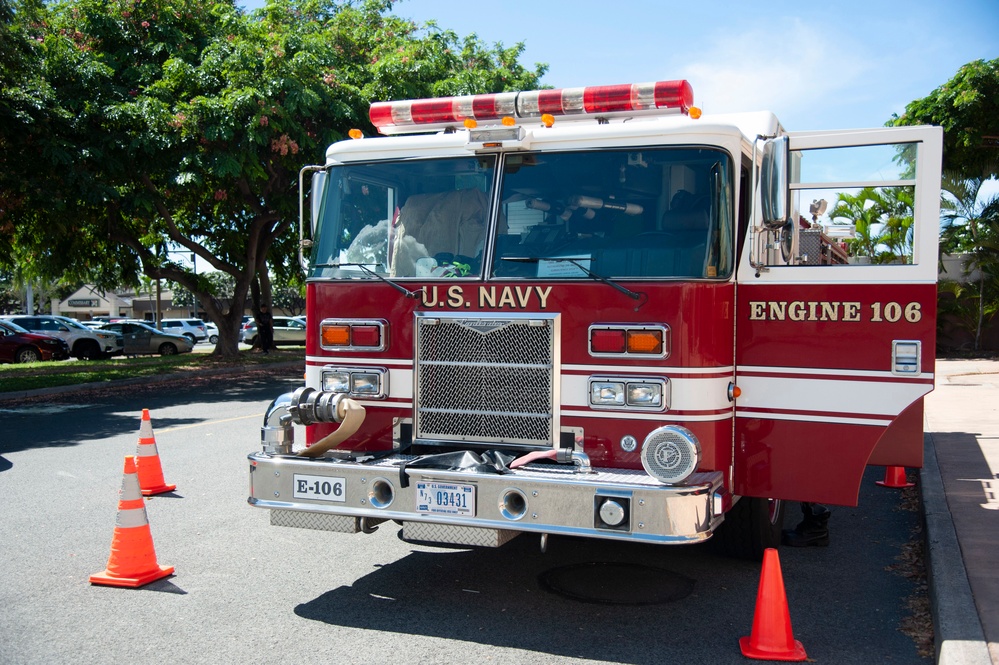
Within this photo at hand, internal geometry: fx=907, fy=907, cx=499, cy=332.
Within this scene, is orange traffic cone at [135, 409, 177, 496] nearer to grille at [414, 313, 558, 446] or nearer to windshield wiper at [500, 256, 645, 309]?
grille at [414, 313, 558, 446]

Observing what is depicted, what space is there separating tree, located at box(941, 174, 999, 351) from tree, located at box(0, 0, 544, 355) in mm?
12435

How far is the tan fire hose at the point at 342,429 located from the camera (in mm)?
5258

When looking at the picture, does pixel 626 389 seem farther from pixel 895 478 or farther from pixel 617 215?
pixel 895 478

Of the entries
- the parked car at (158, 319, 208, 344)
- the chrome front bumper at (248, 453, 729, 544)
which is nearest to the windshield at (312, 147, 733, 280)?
the chrome front bumper at (248, 453, 729, 544)

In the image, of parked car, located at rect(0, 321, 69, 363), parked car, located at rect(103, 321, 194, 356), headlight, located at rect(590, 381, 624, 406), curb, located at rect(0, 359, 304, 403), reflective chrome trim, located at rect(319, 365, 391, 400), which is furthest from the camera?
parked car, located at rect(103, 321, 194, 356)

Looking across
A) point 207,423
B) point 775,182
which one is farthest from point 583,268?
point 207,423

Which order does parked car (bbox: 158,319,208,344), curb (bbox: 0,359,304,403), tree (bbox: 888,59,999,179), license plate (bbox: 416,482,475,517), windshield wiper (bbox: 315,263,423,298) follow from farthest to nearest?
parked car (bbox: 158,319,208,344) < tree (bbox: 888,59,999,179) < curb (bbox: 0,359,304,403) < windshield wiper (bbox: 315,263,423,298) < license plate (bbox: 416,482,475,517)

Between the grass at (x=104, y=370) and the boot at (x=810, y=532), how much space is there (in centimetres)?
1435

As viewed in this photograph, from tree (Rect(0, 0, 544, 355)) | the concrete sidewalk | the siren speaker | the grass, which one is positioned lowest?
the concrete sidewalk

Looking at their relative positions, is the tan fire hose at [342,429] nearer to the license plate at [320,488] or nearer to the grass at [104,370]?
the license plate at [320,488]

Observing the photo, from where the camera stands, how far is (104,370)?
70.4ft

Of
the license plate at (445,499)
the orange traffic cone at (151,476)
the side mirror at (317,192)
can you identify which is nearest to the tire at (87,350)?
the orange traffic cone at (151,476)

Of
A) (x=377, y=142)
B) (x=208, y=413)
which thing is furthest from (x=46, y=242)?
(x=377, y=142)

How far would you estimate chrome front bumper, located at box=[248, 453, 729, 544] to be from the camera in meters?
4.41
